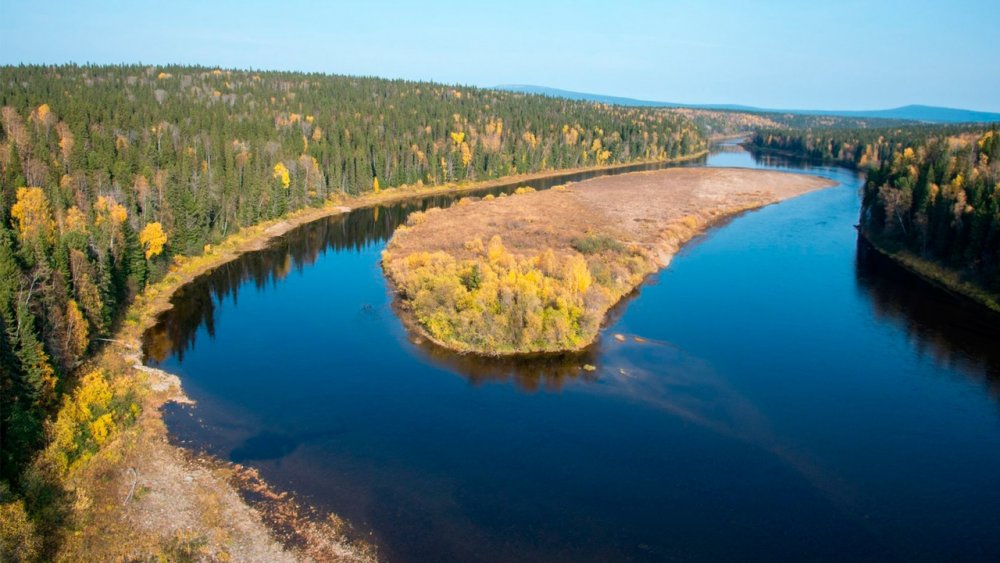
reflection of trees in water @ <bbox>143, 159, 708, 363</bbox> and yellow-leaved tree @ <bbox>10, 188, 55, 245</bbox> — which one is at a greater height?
yellow-leaved tree @ <bbox>10, 188, 55, 245</bbox>

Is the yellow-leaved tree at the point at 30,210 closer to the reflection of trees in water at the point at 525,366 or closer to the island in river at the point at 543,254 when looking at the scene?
the island in river at the point at 543,254

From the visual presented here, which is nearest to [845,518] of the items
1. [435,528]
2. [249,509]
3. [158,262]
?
[435,528]

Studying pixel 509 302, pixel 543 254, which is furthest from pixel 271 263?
pixel 509 302

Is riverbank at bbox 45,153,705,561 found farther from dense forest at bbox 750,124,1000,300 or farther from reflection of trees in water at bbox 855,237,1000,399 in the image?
dense forest at bbox 750,124,1000,300

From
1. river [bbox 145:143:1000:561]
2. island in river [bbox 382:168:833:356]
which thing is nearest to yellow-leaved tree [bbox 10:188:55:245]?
river [bbox 145:143:1000:561]

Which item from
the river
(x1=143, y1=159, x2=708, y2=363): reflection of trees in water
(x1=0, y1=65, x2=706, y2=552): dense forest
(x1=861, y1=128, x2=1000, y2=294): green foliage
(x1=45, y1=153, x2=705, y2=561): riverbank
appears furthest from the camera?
(x1=861, y1=128, x2=1000, y2=294): green foliage

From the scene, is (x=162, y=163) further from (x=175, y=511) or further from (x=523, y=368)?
(x=175, y=511)
